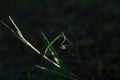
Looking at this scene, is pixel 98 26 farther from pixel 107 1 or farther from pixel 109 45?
pixel 107 1

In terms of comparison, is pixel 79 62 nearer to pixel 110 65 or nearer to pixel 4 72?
pixel 110 65

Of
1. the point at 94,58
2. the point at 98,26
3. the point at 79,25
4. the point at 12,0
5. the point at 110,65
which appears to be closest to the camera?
the point at 110,65

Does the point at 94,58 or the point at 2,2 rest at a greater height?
the point at 2,2

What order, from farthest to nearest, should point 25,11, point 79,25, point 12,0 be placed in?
point 12,0, point 25,11, point 79,25

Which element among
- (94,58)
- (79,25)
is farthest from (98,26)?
(94,58)

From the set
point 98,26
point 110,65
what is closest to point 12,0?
point 98,26

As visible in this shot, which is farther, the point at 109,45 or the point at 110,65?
the point at 109,45
